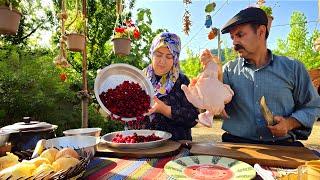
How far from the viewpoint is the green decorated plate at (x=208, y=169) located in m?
1.19

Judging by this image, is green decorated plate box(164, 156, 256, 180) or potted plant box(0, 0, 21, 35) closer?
green decorated plate box(164, 156, 256, 180)

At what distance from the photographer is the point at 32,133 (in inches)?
64.4

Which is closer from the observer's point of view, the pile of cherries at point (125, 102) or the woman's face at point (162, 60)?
the pile of cherries at point (125, 102)

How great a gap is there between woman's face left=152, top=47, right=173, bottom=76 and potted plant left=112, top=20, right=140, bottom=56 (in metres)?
1.66

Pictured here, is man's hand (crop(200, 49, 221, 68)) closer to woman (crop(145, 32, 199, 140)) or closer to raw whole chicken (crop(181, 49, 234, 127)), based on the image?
raw whole chicken (crop(181, 49, 234, 127))

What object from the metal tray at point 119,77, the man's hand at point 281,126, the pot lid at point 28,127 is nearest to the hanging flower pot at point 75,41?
the metal tray at point 119,77

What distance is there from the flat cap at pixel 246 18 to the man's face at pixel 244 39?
0.04 meters

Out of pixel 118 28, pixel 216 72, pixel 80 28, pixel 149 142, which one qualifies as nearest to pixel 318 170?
pixel 216 72

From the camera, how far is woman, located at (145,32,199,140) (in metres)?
2.29

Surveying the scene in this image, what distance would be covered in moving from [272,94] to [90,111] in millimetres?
5516

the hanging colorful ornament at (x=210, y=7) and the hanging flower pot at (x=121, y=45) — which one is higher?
the hanging flower pot at (x=121, y=45)

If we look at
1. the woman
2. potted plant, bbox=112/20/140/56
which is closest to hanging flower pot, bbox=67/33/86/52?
potted plant, bbox=112/20/140/56

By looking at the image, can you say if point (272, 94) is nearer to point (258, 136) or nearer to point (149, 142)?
point (258, 136)

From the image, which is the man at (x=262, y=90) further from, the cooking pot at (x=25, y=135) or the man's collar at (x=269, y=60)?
the cooking pot at (x=25, y=135)
